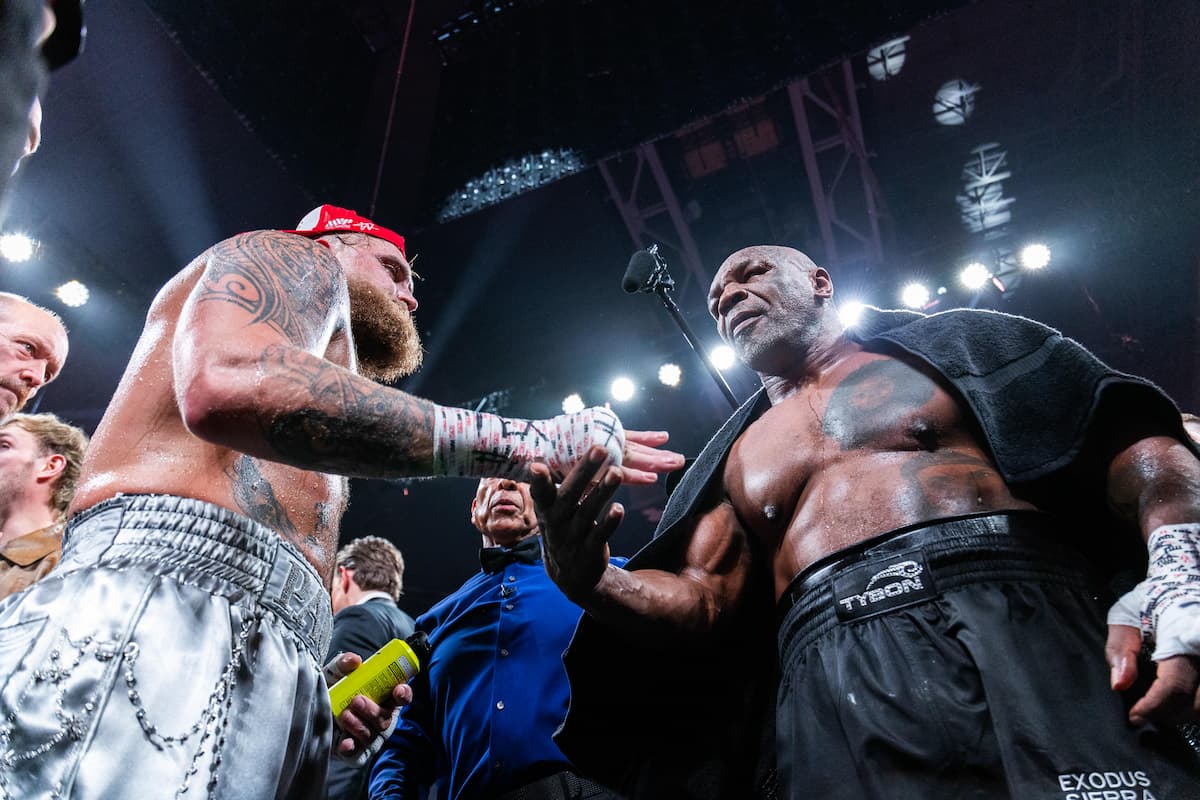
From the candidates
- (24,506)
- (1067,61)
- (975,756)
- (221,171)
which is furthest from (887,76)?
(24,506)

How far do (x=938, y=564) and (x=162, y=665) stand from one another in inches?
60.8

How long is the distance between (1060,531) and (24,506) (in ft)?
12.7

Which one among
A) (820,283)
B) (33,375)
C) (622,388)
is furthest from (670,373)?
(33,375)

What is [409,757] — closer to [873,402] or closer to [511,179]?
[873,402]

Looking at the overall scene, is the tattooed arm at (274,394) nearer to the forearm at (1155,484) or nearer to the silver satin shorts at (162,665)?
the silver satin shorts at (162,665)

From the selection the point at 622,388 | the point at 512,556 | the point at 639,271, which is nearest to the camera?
the point at 512,556

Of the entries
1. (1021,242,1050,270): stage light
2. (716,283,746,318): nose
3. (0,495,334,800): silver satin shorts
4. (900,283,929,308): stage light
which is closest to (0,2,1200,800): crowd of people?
(0,495,334,800): silver satin shorts

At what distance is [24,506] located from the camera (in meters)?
2.96

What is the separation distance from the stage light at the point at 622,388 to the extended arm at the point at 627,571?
17.5ft

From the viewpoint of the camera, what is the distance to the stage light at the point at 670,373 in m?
7.40

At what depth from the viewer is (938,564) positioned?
1.53 metres

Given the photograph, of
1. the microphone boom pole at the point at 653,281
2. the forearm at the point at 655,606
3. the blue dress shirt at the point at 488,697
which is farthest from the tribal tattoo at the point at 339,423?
the microphone boom pole at the point at 653,281

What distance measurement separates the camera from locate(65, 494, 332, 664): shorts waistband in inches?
47.3

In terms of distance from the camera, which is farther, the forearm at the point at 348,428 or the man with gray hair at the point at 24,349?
the man with gray hair at the point at 24,349
